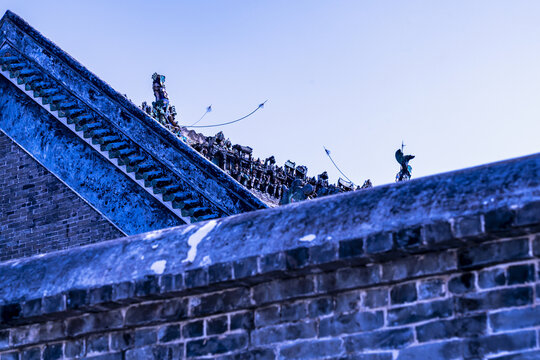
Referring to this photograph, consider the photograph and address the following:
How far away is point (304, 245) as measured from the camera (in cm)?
802

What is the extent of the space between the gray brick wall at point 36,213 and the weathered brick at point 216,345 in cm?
714

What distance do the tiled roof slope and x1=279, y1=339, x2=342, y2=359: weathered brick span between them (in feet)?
21.3

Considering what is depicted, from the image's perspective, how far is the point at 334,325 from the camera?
315 inches

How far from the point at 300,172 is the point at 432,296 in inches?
592

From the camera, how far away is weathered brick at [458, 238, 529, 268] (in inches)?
291

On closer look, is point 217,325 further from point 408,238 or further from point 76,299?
point 408,238

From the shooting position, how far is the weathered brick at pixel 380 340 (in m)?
7.70

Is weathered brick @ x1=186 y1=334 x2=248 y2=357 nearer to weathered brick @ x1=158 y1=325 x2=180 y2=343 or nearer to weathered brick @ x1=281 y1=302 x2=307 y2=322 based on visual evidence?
weathered brick @ x1=158 y1=325 x2=180 y2=343

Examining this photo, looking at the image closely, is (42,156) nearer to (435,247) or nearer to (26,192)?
(26,192)

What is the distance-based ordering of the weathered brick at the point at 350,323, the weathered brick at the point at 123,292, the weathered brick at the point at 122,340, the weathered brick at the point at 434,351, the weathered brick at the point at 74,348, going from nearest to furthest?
the weathered brick at the point at 434,351 < the weathered brick at the point at 350,323 < the weathered brick at the point at 123,292 < the weathered brick at the point at 122,340 < the weathered brick at the point at 74,348

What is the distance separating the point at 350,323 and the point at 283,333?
1.66 ft

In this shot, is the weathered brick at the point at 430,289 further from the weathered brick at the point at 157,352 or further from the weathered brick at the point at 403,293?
the weathered brick at the point at 157,352

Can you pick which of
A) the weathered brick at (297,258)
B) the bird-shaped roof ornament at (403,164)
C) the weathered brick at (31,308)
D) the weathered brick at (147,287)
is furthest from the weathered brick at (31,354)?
the bird-shaped roof ornament at (403,164)

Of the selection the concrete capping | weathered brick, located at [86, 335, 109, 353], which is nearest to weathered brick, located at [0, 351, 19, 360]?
the concrete capping
